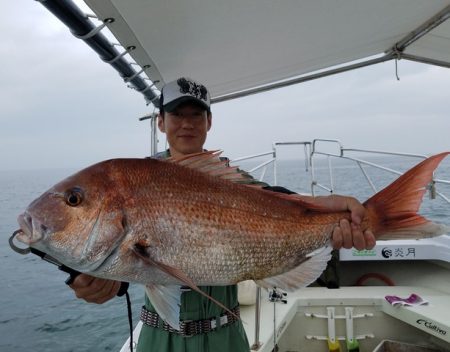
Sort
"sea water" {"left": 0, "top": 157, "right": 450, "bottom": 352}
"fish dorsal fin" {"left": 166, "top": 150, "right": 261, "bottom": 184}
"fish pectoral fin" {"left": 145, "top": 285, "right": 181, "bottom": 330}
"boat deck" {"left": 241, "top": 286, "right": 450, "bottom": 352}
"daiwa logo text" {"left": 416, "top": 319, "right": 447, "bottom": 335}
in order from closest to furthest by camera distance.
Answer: "fish pectoral fin" {"left": 145, "top": 285, "right": 181, "bottom": 330} < "fish dorsal fin" {"left": 166, "top": 150, "right": 261, "bottom": 184} < "daiwa logo text" {"left": 416, "top": 319, "right": 447, "bottom": 335} < "boat deck" {"left": 241, "top": 286, "right": 450, "bottom": 352} < "sea water" {"left": 0, "top": 157, "right": 450, "bottom": 352}

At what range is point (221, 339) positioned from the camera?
2.04m

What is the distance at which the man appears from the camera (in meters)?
1.76

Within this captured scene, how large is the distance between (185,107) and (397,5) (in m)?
1.79

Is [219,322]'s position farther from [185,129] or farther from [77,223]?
[185,129]

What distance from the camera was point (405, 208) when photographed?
5.45 feet

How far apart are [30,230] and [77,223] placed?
167 millimetres

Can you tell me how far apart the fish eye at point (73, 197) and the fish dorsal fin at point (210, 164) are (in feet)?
1.29

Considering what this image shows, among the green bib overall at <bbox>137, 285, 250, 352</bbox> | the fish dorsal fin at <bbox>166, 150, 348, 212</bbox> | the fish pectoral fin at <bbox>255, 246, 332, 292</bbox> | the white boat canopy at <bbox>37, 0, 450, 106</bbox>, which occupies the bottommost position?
the green bib overall at <bbox>137, 285, 250, 352</bbox>

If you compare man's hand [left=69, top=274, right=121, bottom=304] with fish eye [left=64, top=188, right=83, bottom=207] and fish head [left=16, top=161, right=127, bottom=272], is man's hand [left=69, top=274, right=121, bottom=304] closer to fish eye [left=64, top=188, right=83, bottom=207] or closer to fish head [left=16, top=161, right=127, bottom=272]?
fish head [left=16, top=161, right=127, bottom=272]

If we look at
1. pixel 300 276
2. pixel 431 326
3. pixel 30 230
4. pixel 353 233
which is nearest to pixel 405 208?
pixel 353 233

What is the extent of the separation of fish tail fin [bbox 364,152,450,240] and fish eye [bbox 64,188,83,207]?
1255mm

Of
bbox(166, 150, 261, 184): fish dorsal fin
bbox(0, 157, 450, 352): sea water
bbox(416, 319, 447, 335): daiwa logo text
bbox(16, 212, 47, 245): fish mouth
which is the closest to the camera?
bbox(16, 212, 47, 245): fish mouth

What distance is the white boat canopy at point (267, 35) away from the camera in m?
2.56

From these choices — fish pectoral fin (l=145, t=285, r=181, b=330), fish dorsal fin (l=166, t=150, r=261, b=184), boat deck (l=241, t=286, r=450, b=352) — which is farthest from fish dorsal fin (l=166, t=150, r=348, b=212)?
boat deck (l=241, t=286, r=450, b=352)
